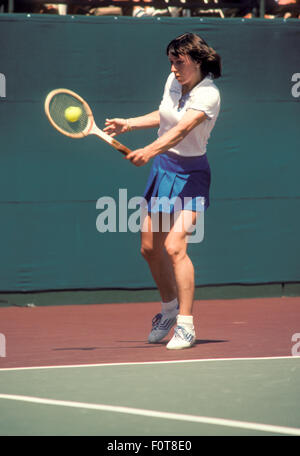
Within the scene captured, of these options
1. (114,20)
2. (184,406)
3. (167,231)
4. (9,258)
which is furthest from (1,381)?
(114,20)

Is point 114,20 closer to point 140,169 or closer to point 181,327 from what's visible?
point 140,169

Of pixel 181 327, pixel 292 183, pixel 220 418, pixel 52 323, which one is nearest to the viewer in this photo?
pixel 220 418

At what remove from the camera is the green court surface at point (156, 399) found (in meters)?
4.56

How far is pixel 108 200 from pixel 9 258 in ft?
3.12

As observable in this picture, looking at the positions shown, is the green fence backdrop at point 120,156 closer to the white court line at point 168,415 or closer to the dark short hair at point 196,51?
the dark short hair at point 196,51

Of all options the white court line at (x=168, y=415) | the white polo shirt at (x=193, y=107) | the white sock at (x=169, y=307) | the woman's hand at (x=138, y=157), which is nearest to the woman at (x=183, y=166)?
the white polo shirt at (x=193, y=107)

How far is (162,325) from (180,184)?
96 centimetres

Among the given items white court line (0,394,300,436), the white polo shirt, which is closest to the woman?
the white polo shirt

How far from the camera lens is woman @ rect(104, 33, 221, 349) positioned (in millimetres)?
6770

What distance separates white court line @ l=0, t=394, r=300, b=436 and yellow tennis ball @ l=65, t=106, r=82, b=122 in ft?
7.30

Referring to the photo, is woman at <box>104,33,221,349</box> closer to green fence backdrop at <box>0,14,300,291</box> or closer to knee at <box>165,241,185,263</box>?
knee at <box>165,241,185,263</box>

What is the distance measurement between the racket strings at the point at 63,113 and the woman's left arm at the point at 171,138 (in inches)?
20.8

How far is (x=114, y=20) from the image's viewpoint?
8.98 metres

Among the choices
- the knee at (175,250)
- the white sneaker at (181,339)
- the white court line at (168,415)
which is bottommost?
the white court line at (168,415)
